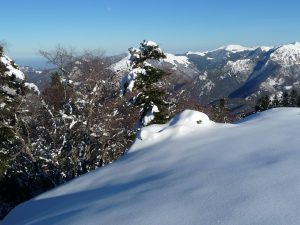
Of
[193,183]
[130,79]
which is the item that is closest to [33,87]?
[130,79]

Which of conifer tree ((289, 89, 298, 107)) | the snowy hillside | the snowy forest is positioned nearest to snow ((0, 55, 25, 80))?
the snowy forest

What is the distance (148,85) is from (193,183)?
17401mm

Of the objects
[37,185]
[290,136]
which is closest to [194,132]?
[290,136]

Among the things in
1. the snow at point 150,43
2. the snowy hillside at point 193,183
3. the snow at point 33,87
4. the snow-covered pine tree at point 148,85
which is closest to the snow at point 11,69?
the snow at point 33,87

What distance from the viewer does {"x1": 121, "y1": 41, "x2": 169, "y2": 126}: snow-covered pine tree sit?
2158cm

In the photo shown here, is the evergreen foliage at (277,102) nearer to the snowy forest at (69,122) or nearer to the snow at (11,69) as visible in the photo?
the snowy forest at (69,122)

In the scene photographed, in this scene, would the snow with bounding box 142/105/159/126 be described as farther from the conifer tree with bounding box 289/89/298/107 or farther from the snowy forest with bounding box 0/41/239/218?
the conifer tree with bounding box 289/89/298/107

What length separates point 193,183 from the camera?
6.27 m

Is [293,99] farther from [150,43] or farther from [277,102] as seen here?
[150,43]

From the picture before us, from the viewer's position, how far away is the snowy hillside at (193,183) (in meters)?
5.01

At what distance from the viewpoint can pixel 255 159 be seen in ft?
23.0

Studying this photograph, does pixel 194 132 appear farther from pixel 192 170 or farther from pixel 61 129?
pixel 61 129

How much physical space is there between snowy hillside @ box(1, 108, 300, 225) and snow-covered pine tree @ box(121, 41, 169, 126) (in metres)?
10.8

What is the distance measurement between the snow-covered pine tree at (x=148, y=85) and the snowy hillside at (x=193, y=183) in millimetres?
10801
